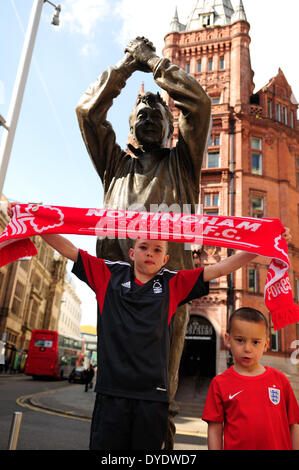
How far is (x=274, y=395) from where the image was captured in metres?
1.80

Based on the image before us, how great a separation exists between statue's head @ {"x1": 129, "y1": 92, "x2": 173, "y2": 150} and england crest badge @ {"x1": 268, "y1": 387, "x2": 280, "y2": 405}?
162 cm

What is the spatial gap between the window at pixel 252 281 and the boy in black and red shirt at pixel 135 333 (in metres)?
21.8

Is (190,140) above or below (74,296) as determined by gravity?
below

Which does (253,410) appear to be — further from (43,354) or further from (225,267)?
(43,354)

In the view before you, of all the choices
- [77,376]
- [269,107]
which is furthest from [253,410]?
[77,376]

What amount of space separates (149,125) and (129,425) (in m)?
1.77

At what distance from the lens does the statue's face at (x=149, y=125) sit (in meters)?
2.56

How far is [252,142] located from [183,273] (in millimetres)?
26530

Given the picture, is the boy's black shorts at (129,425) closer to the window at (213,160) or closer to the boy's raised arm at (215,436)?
the boy's raised arm at (215,436)

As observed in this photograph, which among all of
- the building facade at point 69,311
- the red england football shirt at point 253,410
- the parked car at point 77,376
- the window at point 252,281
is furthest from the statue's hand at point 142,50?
the building facade at point 69,311

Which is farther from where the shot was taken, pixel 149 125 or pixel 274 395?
pixel 149 125

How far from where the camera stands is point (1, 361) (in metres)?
4.79

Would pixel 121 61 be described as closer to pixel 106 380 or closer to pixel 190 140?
pixel 190 140

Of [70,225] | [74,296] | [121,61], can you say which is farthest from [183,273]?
[74,296]
